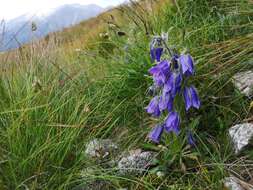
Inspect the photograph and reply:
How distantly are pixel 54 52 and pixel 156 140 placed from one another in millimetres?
1758

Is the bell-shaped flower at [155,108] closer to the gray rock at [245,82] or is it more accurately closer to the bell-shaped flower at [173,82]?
the bell-shaped flower at [173,82]

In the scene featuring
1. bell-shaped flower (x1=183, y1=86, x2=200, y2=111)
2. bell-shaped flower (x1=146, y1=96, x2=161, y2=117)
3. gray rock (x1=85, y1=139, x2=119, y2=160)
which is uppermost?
bell-shaped flower (x1=183, y1=86, x2=200, y2=111)

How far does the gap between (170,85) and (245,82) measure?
0.64 meters

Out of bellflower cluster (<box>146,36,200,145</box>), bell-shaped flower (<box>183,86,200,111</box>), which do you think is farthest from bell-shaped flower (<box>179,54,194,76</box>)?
bell-shaped flower (<box>183,86,200,111</box>)

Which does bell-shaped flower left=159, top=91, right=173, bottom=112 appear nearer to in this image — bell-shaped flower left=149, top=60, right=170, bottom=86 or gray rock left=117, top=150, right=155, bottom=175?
bell-shaped flower left=149, top=60, right=170, bottom=86

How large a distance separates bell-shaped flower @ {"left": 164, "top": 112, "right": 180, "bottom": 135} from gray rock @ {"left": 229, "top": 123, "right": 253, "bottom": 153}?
1.07 ft

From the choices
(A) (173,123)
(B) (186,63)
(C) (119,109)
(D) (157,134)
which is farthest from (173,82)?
(C) (119,109)

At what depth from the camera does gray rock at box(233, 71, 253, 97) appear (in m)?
2.79

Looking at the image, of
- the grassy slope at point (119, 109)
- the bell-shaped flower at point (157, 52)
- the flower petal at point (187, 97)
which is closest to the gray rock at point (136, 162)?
the grassy slope at point (119, 109)

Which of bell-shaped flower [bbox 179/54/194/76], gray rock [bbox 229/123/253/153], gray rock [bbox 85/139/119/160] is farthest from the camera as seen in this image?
gray rock [bbox 85/139/119/160]

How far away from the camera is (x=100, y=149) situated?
107 inches

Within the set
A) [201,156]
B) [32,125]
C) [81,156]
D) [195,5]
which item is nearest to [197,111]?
[201,156]

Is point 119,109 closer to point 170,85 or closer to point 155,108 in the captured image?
point 155,108

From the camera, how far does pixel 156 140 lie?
2.61 m
